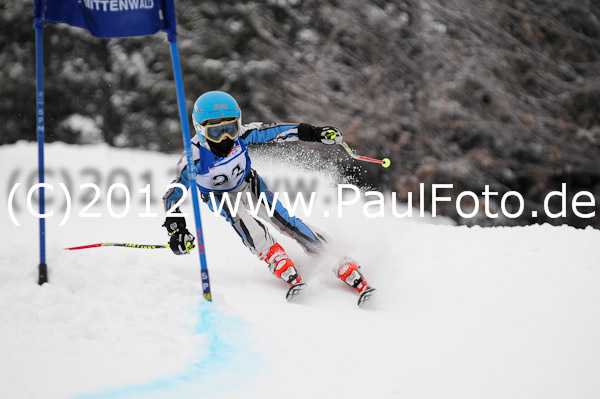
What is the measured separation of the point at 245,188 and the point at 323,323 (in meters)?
1.47

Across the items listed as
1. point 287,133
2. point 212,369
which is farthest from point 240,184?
point 212,369

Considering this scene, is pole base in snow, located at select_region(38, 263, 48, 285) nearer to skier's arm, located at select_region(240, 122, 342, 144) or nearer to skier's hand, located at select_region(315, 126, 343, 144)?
skier's arm, located at select_region(240, 122, 342, 144)

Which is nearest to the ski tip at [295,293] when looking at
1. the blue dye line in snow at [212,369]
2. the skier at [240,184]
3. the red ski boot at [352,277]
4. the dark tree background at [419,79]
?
the skier at [240,184]

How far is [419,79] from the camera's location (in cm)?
961

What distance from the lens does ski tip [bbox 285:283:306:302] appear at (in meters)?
3.90

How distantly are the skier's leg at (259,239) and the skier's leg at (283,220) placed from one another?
125 millimetres

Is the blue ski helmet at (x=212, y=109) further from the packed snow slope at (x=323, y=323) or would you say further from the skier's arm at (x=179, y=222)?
the packed snow slope at (x=323, y=323)

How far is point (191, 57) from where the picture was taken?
32.6 ft

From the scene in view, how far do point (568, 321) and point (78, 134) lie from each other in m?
10.2

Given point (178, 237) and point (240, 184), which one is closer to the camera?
point (178, 237)

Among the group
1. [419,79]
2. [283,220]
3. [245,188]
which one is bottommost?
[283,220]

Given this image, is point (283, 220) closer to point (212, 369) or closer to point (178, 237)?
point (178, 237)

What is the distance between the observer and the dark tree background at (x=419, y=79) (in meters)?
8.99

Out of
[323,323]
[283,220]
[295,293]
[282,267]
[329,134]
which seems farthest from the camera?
[283,220]
